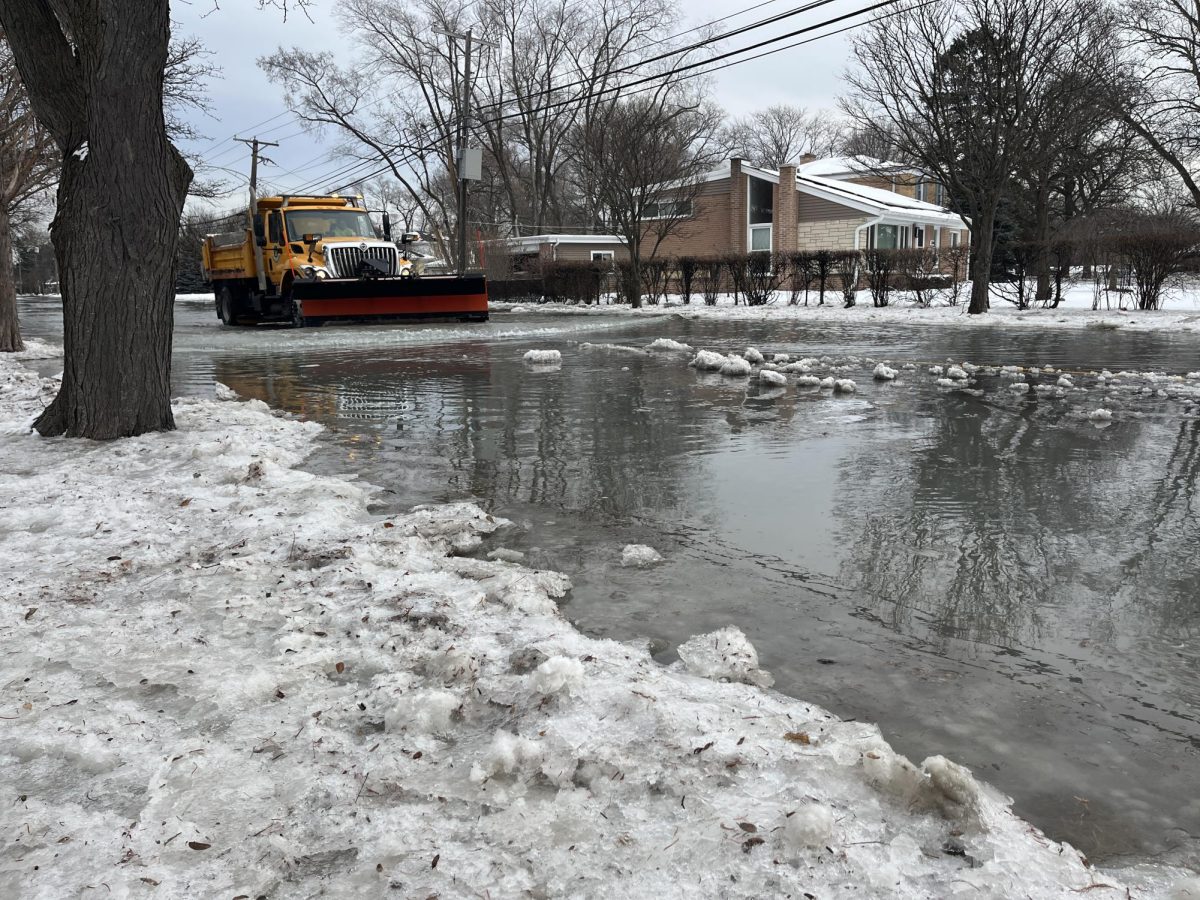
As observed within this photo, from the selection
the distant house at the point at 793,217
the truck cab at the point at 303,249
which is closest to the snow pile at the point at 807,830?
the truck cab at the point at 303,249

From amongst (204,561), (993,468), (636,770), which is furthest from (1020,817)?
(993,468)

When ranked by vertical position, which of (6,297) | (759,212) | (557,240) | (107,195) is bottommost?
(6,297)

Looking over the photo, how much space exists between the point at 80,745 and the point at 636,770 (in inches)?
60.9

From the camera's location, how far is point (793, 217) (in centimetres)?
3981

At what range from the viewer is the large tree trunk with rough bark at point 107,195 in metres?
6.57

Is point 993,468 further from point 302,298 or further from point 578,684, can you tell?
point 302,298

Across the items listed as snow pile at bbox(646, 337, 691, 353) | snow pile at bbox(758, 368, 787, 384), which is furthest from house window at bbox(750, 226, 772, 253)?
snow pile at bbox(758, 368, 787, 384)

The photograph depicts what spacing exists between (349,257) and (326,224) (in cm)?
130

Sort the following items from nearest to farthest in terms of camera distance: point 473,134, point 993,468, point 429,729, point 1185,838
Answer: point 1185,838
point 429,729
point 993,468
point 473,134

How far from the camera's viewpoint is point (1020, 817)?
221 cm

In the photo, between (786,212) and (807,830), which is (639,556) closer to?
(807,830)

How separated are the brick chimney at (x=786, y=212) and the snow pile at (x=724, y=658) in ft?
126

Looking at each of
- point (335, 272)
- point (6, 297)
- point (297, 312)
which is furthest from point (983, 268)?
point (6, 297)

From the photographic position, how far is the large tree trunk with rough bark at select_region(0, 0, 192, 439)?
6.57 meters
